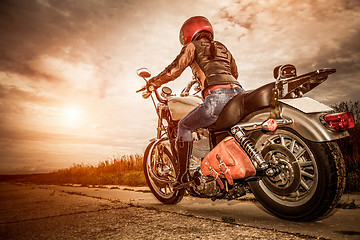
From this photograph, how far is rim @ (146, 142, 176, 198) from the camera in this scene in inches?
143

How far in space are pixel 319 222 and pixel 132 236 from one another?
155 centimetres

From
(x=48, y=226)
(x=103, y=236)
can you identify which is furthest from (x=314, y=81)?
(x=48, y=226)

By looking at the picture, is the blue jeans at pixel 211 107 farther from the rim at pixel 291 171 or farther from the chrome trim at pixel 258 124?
the rim at pixel 291 171

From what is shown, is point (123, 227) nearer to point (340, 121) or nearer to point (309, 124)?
point (309, 124)

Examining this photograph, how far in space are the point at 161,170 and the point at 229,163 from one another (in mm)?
1724

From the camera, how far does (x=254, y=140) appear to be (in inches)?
92.7

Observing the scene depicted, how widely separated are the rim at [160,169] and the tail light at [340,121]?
228cm

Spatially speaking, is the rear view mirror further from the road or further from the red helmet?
the road

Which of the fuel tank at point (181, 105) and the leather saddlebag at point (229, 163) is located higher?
the fuel tank at point (181, 105)

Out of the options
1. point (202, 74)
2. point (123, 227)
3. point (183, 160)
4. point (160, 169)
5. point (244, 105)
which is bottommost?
point (123, 227)

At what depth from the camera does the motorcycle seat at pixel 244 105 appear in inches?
83.3

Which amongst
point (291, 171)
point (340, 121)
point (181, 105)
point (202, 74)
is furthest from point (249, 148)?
point (181, 105)

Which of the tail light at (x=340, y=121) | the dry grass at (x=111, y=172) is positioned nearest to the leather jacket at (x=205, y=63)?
the tail light at (x=340, y=121)

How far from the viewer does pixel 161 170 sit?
374 cm
